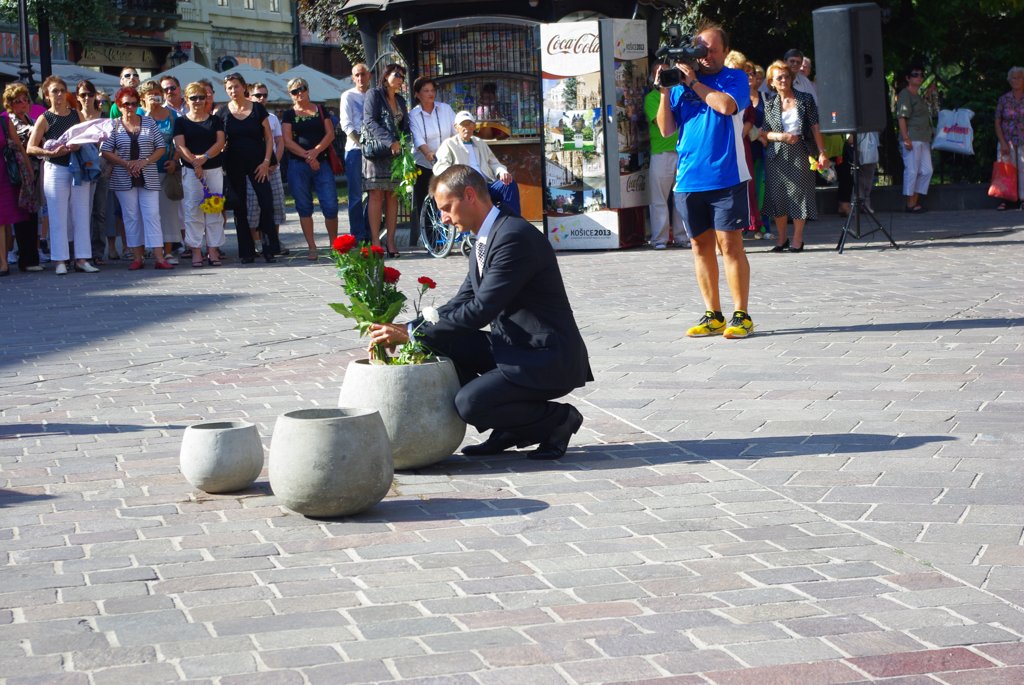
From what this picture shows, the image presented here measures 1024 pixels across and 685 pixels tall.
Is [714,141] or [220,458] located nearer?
[220,458]

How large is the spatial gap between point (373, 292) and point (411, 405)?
1.84ft

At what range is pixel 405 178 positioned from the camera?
16.9 m

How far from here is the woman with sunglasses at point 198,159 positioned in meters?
16.5

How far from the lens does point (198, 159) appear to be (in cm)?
1645

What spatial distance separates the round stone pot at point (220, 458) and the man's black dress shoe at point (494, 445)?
1077 mm

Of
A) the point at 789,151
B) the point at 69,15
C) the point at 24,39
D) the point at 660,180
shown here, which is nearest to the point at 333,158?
the point at 660,180

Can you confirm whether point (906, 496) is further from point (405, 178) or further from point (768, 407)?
point (405, 178)

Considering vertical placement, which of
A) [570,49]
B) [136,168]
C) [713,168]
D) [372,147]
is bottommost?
[713,168]

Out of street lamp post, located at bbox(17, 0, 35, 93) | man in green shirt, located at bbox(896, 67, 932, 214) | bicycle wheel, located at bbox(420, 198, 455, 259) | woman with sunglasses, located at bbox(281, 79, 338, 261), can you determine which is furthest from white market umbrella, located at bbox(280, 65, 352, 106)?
bicycle wheel, located at bbox(420, 198, 455, 259)

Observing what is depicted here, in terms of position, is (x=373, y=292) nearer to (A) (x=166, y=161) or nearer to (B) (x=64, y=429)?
(B) (x=64, y=429)

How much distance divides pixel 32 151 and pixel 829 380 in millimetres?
10493

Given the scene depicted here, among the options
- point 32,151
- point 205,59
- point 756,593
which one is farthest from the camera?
point 205,59

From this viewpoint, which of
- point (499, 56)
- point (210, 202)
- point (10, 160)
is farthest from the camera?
point (499, 56)

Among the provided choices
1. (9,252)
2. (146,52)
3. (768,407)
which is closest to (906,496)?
(768,407)
